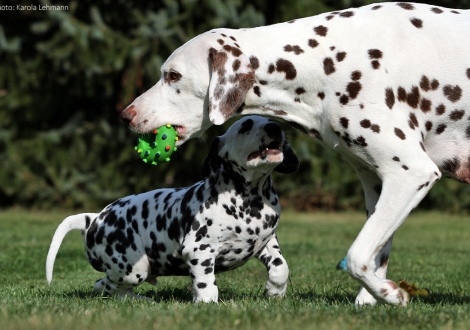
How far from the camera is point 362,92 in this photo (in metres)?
5.19

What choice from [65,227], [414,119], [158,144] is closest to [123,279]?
[65,227]

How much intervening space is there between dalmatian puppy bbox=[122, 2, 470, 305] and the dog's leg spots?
83 cm

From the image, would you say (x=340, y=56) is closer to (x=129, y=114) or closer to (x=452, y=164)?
(x=452, y=164)

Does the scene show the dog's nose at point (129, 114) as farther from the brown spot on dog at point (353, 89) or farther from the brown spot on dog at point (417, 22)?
the brown spot on dog at point (417, 22)

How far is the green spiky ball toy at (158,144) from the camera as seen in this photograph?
5527mm

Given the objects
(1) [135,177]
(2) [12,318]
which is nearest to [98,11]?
(1) [135,177]

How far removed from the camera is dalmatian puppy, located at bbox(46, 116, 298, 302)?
5836 mm

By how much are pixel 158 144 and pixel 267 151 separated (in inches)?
33.3

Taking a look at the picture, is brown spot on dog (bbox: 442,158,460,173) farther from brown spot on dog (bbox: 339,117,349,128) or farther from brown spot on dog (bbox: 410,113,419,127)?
brown spot on dog (bbox: 339,117,349,128)

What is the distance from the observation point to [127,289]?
21.8 ft

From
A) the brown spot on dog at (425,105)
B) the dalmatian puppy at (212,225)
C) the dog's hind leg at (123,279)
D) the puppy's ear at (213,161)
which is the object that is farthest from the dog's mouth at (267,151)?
the dog's hind leg at (123,279)

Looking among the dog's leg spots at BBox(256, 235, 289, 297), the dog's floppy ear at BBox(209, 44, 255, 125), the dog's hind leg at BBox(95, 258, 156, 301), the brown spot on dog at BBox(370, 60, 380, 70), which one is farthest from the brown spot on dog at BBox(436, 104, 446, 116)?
the dog's hind leg at BBox(95, 258, 156, 301)

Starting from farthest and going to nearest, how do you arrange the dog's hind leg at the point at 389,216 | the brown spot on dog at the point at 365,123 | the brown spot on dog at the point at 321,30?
1. the brown spot on dog at the point at 321,30
2. the brown spot on dog at the point at 365,123
3. the dog's hind leg at the point at 389,216

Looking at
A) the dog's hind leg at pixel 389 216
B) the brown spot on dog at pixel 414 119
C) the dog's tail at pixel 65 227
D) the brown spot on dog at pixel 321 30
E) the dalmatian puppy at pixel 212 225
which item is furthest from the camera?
the dog's tail at pixel 65 227
